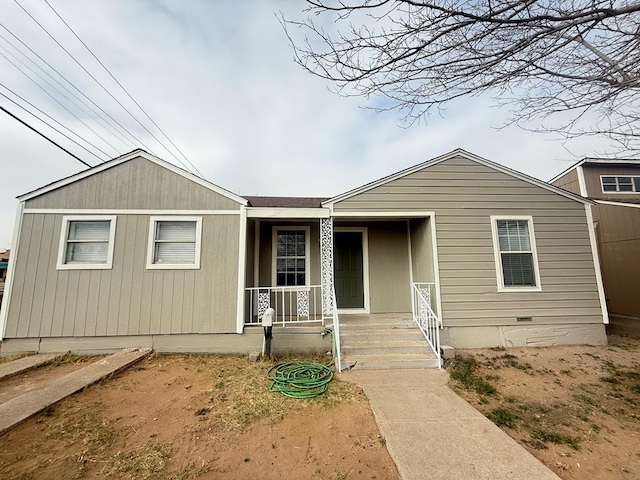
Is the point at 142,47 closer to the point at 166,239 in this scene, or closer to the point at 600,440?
the point at 166,239

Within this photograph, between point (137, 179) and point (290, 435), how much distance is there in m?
5.46

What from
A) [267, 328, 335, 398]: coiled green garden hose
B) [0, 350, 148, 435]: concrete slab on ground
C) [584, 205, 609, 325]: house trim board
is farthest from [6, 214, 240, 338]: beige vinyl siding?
[584, 205, 609, 325]: house trim board

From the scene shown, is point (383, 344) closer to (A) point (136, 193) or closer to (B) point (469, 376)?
(B) point (469, 376)

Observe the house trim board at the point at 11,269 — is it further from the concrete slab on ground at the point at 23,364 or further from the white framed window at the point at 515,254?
the white framed window at the point at 515,254

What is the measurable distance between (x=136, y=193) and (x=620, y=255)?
1218cm

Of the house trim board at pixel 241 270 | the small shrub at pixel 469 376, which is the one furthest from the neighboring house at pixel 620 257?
the house trim board at pixel 241 270

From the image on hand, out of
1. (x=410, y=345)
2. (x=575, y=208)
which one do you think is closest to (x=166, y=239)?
(x=410, y=345)

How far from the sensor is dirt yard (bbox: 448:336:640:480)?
2.50m

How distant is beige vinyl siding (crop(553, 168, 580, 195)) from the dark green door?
32.9 feet

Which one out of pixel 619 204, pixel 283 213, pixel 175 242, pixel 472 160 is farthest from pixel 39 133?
pixel 619 204

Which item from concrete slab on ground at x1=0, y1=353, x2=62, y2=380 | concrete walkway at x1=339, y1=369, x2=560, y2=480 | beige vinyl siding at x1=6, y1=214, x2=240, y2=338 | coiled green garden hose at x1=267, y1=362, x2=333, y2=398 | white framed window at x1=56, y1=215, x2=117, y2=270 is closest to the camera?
concrete walkway at x1=339, y1=369, x2=560, y2=480

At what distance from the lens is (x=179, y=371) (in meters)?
4.57

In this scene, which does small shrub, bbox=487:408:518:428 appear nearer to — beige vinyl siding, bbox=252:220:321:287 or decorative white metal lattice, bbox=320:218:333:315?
decorative white metal lattice, bbox=320:218:333:315

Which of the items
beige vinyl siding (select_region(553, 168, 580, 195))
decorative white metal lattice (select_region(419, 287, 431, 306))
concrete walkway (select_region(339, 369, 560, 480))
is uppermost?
beige vinyl siding (select_region(553, 168, 580, 195))
